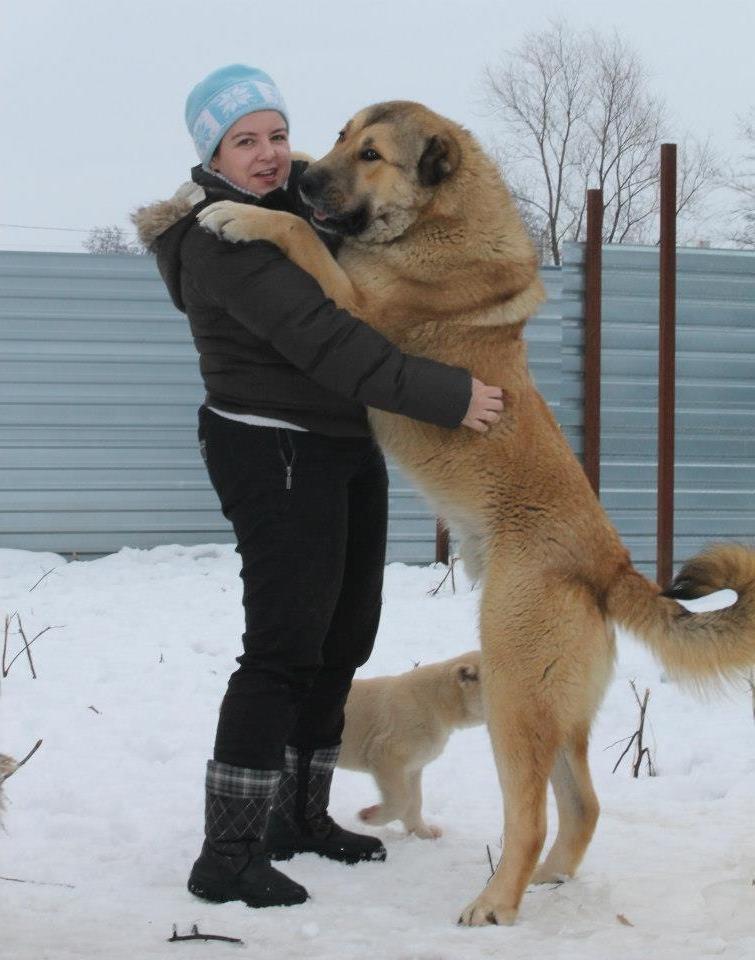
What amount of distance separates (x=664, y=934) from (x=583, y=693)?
1.91 ft

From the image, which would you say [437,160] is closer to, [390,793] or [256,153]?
[256,153]

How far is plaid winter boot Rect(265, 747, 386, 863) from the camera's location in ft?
11.0

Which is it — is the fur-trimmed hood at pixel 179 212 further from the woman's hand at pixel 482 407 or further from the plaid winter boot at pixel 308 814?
the plaid winter boot at pixel 308 814

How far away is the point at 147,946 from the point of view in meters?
2.59

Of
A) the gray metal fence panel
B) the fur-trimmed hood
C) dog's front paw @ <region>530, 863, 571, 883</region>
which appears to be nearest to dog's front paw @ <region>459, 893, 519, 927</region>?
dog's front paw @ <region>530, 863, 571, 883</region>

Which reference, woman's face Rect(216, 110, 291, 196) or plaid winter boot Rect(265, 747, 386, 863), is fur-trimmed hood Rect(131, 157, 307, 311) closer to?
woman's face Rect(216, 110, 291, 196)

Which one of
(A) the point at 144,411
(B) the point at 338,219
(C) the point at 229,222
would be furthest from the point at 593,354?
(C) the point at 229,222

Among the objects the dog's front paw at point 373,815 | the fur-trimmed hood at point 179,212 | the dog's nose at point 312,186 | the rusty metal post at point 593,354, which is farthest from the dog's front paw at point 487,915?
the rusty metal post at point 593,354

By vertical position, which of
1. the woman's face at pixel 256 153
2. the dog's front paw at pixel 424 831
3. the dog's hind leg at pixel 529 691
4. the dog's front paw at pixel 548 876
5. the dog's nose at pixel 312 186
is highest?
the woman's face at pixel 256 153

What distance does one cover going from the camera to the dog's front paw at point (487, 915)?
2791mm

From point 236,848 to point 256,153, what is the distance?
1764 millimetres

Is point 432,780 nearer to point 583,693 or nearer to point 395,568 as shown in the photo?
point 583,693

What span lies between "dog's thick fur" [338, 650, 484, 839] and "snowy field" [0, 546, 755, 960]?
12 cm

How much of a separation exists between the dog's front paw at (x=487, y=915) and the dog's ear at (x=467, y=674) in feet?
3.36
